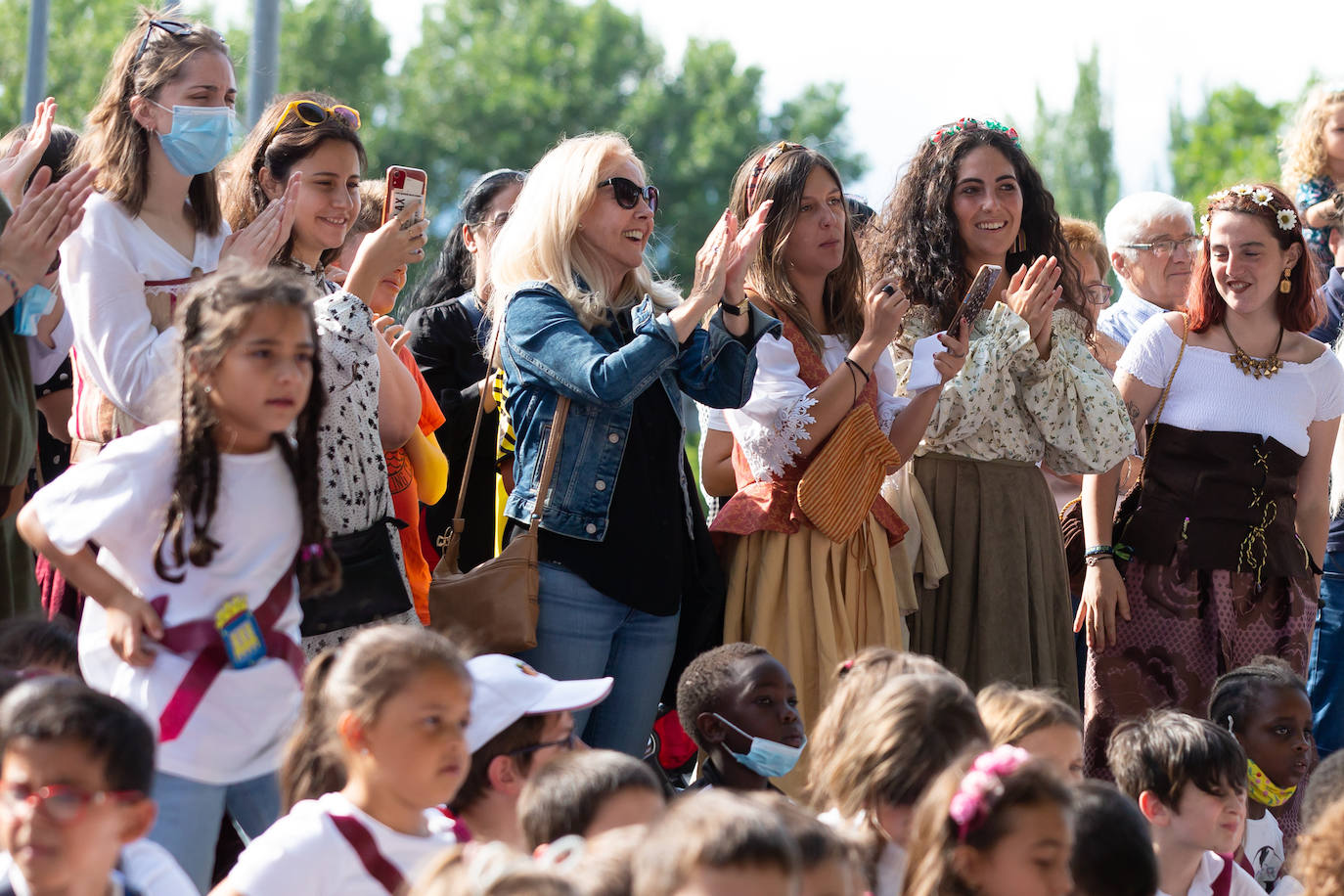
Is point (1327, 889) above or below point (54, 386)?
below

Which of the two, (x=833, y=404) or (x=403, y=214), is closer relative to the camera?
(x=403, y=214)

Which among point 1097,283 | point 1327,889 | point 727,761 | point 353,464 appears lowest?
point 727,761

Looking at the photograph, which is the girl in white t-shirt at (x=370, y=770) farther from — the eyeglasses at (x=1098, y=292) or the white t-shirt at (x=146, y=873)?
the eyeglasses at (x=1098, y=292)

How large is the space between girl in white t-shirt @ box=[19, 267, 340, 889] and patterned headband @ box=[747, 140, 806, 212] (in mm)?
2041

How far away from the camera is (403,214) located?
4.58 meters

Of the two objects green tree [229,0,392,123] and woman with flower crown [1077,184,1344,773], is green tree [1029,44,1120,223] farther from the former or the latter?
woman with flower crown [1077,184,1344,773]

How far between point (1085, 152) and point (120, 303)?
44.3m

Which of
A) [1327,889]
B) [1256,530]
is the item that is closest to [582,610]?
[1327,889]

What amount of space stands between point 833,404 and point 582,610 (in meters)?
0.99

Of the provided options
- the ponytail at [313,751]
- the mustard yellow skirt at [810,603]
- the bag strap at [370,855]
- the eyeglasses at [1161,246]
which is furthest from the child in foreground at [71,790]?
the eyeglasses at [1161,246]

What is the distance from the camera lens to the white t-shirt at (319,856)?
311 centimetres

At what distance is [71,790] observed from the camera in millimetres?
2863

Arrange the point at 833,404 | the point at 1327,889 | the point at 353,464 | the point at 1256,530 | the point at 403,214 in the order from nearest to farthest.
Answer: the point at 1327,889 < the point at 353,464 < the point at 403,214 < the point at 833,404 < the point at 1256,530

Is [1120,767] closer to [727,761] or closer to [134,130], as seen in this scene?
[727,761]
